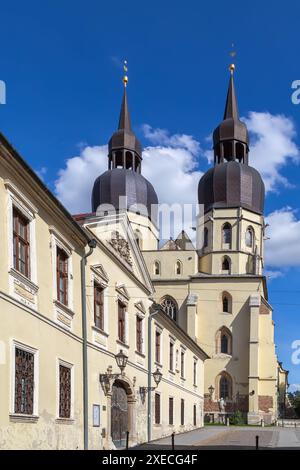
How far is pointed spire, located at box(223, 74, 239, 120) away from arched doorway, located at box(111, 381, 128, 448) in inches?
1847

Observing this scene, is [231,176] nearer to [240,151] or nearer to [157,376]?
[240,151]

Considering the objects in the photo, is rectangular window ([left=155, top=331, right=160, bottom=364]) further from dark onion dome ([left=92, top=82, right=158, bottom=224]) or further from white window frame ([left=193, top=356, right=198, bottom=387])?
dark onion dome ([left=92, top=82, right=158, bottom=224])

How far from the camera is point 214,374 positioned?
55.0m

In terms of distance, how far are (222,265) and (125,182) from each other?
1294cm

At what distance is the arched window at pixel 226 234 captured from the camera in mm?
59938

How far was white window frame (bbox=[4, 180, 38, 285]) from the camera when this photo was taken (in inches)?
485

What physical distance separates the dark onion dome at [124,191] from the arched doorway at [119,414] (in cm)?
4047

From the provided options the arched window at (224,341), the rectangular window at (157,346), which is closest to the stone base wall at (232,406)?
the arched window at (224,341)

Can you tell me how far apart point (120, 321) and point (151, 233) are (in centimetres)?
4240

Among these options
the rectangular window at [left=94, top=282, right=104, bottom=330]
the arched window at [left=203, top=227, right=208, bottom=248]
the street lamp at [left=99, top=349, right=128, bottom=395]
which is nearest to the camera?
the rectangular window at [left=94, top=282, right=104, bottom=330]

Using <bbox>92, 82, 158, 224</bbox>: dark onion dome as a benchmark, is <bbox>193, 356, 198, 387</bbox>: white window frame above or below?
below

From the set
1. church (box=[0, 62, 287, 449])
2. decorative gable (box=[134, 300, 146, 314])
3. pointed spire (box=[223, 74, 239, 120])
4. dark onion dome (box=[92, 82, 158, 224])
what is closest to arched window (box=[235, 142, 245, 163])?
pointed spire (box=[223, 74, 239, 120])

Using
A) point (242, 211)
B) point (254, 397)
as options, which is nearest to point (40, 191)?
point (254, 397)

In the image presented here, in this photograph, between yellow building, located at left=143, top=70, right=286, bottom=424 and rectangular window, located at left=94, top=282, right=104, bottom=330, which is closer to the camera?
rectangular window, located at left=94, top=282, right=104, bottom=330
